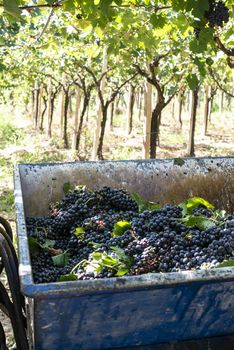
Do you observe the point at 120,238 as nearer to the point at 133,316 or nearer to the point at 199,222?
the point at 199,222

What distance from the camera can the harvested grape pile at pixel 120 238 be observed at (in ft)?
6.28

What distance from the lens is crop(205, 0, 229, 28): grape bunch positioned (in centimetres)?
240

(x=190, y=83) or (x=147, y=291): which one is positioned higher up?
(x=190, y=83)

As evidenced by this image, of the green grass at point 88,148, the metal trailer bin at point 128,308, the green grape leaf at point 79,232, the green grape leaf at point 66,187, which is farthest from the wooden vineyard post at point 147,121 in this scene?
the metal trailer bin at point 128,308

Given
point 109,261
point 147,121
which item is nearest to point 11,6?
point 109,261

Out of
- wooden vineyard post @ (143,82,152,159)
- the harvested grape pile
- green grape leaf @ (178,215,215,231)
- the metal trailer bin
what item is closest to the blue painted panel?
the metal trailer bin

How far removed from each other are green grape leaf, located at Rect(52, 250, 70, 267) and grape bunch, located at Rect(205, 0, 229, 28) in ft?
4.66

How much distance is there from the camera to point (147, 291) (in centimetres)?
150

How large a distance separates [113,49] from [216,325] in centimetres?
255

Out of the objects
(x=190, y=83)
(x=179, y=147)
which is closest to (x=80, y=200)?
(x=190, y=83)

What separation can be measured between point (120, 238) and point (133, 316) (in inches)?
25.7

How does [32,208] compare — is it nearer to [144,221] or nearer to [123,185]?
[123,185]

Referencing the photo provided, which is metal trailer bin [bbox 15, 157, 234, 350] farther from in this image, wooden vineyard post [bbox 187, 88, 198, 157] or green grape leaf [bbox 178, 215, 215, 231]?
wooden vineyard post [bbox 187, 88, 198, 157]

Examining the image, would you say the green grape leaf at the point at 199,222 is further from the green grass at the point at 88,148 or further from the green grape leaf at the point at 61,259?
the green grass at the point at 88,148
